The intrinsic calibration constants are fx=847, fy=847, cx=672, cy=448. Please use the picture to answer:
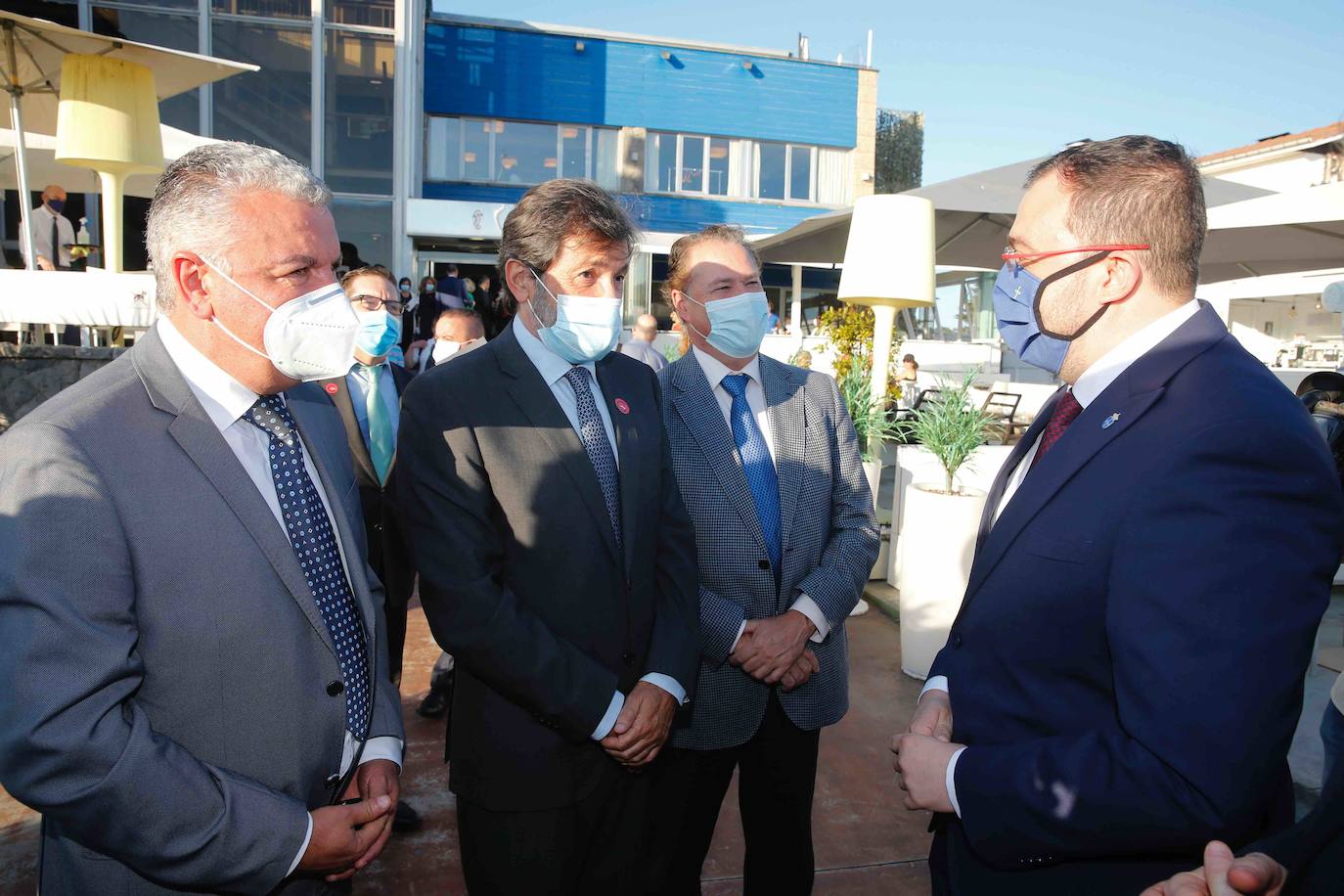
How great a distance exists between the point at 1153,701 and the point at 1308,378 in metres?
5.83

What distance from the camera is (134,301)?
4906mm

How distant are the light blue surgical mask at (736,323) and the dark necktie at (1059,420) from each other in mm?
999

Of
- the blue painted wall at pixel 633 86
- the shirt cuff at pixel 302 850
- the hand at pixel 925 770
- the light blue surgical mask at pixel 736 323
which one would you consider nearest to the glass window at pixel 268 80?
the blue painted wall at pixel 633 86

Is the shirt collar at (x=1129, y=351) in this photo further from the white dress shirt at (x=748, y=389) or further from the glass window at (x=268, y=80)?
the glass window at (x=268, y=80)

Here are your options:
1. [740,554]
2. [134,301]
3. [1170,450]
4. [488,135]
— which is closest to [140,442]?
[740,554]

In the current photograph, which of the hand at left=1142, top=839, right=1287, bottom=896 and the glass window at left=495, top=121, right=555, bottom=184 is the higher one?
the glass window at left=495, top=121, right=555, bottom=184

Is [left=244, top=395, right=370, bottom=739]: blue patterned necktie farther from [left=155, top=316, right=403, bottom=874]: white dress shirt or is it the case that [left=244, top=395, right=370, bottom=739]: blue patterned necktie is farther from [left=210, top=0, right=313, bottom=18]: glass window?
[left=210, top=0, right=313, bottom=18]: glass window

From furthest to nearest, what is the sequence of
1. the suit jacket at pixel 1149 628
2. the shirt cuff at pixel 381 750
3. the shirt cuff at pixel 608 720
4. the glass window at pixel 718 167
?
the glass window at pixel 718 167
the shirt cuff at pixel 608 720
the shirt cuff at pixel 381 750
the suit jacket at pixel 1149 628

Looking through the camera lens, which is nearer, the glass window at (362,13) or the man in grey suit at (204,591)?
the man in grey suit at (204,591)

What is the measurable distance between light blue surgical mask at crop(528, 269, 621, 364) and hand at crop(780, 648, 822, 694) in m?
0.99

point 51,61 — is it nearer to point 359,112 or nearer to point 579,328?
point 579,328

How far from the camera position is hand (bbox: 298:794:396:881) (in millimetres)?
1456

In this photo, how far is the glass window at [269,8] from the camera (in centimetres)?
1714

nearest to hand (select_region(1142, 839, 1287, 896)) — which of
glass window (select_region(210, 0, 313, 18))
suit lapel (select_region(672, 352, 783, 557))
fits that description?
suit lapel (select_region(672, 352, 783, 557))
